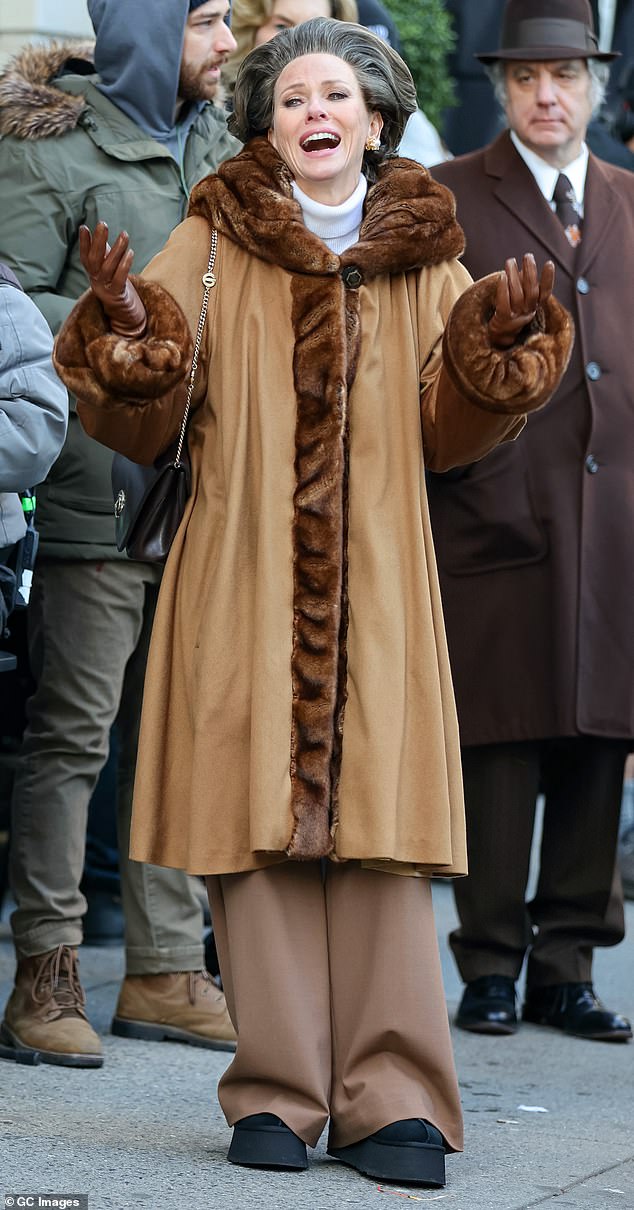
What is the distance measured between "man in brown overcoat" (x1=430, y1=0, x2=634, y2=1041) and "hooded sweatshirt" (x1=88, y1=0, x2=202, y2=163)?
0.90m

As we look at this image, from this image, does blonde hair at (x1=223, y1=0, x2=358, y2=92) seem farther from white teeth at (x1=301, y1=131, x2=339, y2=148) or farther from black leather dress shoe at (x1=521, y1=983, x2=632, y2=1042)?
black leather dress shoe at (x1=521, y1=983, x2=632, y2=1042)

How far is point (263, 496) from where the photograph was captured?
3.77 metres

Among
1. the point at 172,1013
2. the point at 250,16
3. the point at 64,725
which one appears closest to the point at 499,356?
the point at 64,725

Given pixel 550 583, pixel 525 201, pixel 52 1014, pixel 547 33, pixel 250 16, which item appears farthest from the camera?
pixel 250 16

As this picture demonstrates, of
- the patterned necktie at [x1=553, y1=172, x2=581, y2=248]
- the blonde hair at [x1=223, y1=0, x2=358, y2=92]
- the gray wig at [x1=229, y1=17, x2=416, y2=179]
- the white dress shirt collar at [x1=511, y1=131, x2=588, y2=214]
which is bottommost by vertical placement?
the gray wig at [x1=229, y1=17, x2=416, y2=179]

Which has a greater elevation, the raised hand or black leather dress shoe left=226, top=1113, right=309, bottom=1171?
the raised hand

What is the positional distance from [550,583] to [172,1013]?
4.78 feet

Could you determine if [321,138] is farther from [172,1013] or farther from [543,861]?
[543,861]

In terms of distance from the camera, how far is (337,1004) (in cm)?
382

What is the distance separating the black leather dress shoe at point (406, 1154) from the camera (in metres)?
3.61

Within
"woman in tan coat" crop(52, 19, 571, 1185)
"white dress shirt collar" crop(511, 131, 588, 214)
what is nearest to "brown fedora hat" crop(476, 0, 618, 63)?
"white dress shirt collar" crop(511, 131, 588, 214)

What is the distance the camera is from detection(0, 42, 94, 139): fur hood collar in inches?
189

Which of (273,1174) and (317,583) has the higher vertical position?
(317,583)

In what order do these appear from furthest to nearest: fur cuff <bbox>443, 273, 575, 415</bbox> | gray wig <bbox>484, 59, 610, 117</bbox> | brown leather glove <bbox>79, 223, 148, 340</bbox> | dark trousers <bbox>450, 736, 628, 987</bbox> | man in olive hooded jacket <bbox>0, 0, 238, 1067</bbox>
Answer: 1. gray wig <bbox>484, 59, 610, 117</bbox>
2. dark trousers <bbox>450, 736, 628, 987</bbox>
3. man in olive hooded jacket <bbox>0, 0, 238, 1067</bbox>
4. fur cuff <bbox>443, 273, 575, 415</bbox>
5. brown leather glove <bbox>79, 223, 148, 340</bbox>
